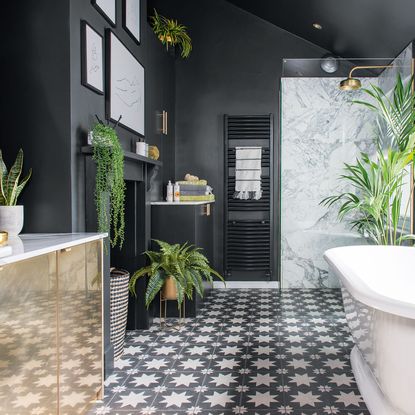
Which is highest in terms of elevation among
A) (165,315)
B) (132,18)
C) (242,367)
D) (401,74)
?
(132,18)

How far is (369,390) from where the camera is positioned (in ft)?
7.66

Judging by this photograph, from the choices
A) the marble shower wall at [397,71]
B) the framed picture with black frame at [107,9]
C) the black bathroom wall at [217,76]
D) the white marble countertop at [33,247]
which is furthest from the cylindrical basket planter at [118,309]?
the marble shower wall at [397,71]

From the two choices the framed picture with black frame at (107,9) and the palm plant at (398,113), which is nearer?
the framed picture with black frame at (107,9)

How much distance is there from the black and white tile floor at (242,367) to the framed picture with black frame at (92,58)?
1.73m

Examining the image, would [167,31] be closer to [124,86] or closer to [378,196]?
[124,86]

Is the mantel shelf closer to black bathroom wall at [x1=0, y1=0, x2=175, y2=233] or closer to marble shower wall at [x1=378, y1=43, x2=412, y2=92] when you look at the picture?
black bathroom wall at [x1=0, y1=0, x2=175, y2=233]

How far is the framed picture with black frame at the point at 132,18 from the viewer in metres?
3.53

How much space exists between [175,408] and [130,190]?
1798 millimetres

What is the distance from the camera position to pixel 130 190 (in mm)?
3809

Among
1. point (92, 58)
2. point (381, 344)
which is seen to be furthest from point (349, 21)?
point (381, 344)

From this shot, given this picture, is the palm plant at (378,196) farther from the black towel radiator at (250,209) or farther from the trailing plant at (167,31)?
the trailing plant at (167,31)

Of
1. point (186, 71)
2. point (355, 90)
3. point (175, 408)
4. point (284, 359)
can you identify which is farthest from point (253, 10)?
point (175, 408)

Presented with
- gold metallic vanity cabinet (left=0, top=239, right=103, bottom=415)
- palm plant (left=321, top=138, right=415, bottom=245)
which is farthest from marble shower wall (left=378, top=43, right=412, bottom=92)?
gold metallic vanity cabinet (left=0, top=239, right=103, bottom=415)

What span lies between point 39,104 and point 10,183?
50cm
